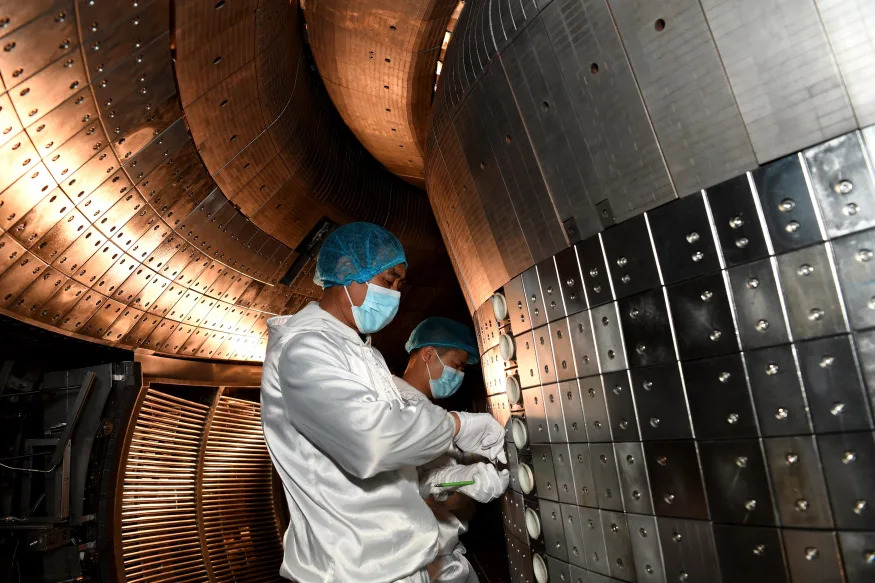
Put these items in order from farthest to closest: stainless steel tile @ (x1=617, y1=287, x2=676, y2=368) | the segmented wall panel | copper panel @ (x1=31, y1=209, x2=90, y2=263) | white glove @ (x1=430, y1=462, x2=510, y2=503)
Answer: the segmented wall panel, copper panel @ (x1=31, y1=209, x2=90, y2=263), white glove @ (x1=430, y1=462, x2=510, y2=503), stainless steel tile @ (x1=617, y1=287, x2=676, y2=368)

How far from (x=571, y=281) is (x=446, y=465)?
1.26 meters

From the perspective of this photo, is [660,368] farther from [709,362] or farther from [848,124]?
[848,124]

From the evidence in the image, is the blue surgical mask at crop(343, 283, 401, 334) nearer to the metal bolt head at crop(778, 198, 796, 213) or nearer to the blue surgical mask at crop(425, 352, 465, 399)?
the metal bolt head at crop(778, 198, 796, 213)

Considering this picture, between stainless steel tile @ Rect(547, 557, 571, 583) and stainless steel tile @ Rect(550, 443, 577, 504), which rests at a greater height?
stainless steel tile @ Rect(550, 443, 577, 504)

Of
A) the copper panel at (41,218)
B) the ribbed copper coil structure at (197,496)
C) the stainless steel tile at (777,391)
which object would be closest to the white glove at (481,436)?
the stainless steel tile at (777,391)

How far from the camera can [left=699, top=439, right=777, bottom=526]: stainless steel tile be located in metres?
1.74

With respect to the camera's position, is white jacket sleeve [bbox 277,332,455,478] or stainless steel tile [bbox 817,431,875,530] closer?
stainless steel tile [bbox 817,431,875,530]

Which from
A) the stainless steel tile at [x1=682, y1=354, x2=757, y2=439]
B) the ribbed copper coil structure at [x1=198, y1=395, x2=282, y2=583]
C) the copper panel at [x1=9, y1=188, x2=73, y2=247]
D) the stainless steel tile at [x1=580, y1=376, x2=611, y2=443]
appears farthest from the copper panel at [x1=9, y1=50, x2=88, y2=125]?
the ribbed copper coil structure at [x1=198, y1=395, x2=282, y2=583]

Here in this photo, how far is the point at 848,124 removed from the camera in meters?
1.59

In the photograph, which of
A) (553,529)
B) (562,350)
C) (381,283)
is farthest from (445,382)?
(381,283)

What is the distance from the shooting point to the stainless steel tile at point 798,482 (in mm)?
1621

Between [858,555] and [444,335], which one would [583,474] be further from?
[444,335]

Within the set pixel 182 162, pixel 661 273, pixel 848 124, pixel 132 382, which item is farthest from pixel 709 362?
pixel 132 382

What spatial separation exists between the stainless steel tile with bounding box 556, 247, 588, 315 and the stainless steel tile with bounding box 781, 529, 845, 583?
954 millimetres
